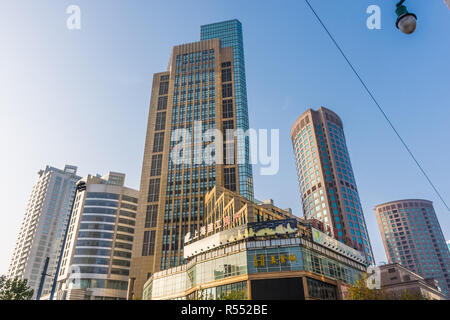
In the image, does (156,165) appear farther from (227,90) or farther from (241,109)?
(227,90)

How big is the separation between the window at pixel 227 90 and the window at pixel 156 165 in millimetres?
34926

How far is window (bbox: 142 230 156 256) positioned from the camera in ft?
312

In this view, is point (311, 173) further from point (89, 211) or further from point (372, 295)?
point (372, 295)

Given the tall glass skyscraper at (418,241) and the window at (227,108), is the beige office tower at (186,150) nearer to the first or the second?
the window at (227,108)

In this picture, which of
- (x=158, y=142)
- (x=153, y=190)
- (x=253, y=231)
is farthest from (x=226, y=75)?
(x=253, y=231)

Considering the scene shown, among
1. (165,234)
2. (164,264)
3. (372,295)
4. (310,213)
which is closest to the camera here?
(372,295)

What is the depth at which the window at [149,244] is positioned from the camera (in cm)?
9519

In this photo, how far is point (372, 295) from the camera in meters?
40.0

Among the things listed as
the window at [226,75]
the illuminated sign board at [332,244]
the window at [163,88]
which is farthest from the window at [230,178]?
the illuminated sign board at [332,244]

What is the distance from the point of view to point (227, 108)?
386 feet

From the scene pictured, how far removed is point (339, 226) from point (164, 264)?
7922cm

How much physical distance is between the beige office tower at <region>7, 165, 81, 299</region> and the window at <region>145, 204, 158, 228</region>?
262 feet

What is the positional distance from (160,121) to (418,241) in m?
168
